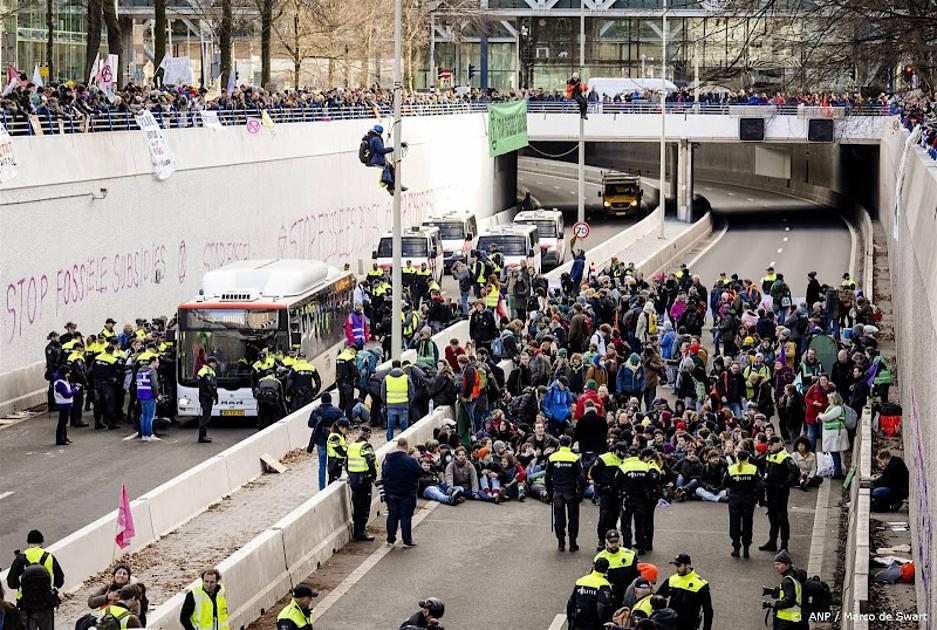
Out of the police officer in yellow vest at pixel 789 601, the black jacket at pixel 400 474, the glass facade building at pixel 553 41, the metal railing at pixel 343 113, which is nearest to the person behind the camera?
the police officer in yellow vest at pixel 789 601

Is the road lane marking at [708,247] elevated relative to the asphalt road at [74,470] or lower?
lower

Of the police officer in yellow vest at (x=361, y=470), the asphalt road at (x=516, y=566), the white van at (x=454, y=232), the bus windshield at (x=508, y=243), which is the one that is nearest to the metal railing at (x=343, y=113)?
the white van at (x=454, y=232)

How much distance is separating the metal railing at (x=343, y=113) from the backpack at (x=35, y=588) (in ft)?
57.8

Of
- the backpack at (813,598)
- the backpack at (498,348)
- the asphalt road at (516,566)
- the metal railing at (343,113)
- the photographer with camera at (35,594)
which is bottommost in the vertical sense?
the asphalt road at (516,566)

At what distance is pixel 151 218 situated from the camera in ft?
122

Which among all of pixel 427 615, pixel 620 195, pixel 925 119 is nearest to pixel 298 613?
pixel 427 615

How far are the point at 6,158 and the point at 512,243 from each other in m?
22.8

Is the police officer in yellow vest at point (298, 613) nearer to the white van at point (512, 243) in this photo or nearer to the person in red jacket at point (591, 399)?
the person in red jacket at point (591, 399)

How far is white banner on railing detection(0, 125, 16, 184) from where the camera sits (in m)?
29.7

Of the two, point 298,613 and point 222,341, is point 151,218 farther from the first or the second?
point 298,613

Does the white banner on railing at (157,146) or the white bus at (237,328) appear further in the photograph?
the white banner on railing at (157,146)

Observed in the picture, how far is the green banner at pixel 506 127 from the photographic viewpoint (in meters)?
68.2

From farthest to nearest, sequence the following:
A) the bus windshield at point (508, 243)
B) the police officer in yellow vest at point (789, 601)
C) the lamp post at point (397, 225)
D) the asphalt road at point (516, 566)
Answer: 1. the bus windshield at point (508, 243)
2. the lamp post at point (397, 225)
3. the asphalt road at point (516, 566)
4. the police officer in yellow vest at point (789, 601)

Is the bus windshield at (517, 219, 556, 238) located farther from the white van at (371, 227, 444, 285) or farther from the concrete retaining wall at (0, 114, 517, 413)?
the white van at (371, 227, 444, 285)
